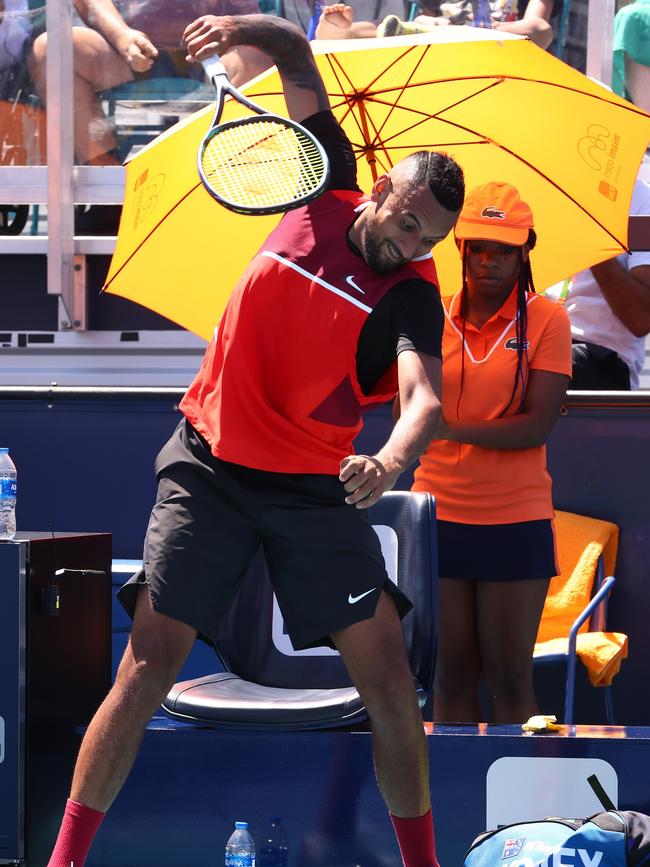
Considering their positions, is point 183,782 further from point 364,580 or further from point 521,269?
point 521,269

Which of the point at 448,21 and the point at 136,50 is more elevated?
the point at 448,21

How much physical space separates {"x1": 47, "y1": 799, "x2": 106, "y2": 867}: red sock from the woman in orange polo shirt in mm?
1186

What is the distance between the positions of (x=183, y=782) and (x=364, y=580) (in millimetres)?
735

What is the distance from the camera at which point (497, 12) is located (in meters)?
5.17

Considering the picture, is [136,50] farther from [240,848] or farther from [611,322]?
[240,848]

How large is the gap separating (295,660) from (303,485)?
84 cm

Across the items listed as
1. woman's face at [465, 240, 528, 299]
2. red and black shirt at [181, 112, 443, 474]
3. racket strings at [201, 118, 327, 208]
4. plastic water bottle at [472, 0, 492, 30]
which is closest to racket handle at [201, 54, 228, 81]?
racket strings at [201, 118, 327, 208]

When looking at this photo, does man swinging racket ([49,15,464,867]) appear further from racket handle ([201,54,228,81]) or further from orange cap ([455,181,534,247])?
A: orange cap ([455,181,534,247])

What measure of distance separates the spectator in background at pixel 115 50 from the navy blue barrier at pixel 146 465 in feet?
4.46

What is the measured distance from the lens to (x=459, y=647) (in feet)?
11.6

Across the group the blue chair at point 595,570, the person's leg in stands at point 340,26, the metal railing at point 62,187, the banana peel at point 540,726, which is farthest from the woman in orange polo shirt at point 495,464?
the metal railing at point 62,187

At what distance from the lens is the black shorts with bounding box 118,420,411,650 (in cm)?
280

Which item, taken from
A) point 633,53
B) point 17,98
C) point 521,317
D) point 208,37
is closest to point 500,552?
point 521,317

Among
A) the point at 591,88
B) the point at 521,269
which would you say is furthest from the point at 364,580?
the point at 591,88
